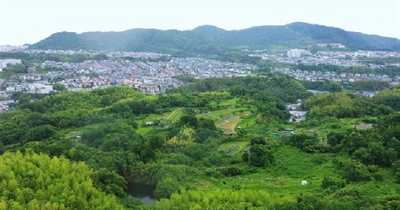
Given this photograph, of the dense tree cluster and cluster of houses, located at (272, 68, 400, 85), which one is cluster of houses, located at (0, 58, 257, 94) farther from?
the dense tree cluster

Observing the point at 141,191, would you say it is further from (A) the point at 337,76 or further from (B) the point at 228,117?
(A) the point at 337,76

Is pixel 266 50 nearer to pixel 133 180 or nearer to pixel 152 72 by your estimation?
pixel 152 72

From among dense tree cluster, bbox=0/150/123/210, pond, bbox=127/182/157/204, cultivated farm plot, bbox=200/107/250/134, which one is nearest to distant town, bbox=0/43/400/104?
cultivated farm plot, bbox=200/107/250/134

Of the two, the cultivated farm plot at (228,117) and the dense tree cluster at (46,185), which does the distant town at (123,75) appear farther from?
the dense tree cluster at (46,185)

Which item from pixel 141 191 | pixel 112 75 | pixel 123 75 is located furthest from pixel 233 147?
pixel 112 75

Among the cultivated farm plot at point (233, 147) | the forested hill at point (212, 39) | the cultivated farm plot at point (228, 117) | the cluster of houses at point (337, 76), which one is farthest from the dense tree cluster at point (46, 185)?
the forested hill at point (212, 39)

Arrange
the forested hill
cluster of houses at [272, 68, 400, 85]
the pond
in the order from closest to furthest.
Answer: the pond
cluster of houses at [272, 68, 400, 85]
the forested hill
